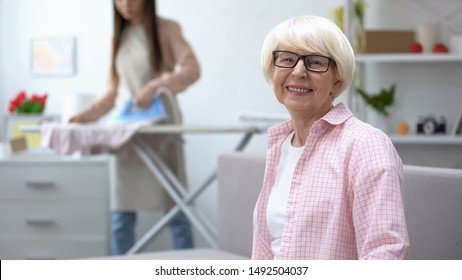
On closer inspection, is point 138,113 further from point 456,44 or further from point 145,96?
point 456,44

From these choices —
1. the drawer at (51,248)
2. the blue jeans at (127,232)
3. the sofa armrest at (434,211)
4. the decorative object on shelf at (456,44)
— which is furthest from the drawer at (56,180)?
the sofa armrest at (434,211)

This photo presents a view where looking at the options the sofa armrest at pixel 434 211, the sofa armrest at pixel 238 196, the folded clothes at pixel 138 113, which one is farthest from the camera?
the folded clothes at pixel 138 113

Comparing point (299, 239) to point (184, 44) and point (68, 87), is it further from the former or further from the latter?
point (68, 87)

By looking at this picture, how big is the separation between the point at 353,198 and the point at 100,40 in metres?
3.08

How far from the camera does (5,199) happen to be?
11.6 feet

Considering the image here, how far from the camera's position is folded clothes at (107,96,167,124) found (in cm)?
288

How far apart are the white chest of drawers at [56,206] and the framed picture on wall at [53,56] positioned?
75cm

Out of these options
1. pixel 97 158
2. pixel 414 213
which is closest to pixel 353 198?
pixel 414 213

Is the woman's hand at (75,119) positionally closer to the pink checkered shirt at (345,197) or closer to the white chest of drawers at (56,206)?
the white chest of drawers at (56,206)

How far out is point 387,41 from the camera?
3.41 m

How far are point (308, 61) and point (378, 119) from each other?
2.47 m

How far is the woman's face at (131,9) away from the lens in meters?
2.93

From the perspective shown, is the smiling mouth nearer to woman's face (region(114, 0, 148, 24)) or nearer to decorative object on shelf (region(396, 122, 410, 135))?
woman's face (region(114, 0, 148, 24))

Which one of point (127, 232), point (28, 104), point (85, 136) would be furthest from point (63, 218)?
point (85, 136)
